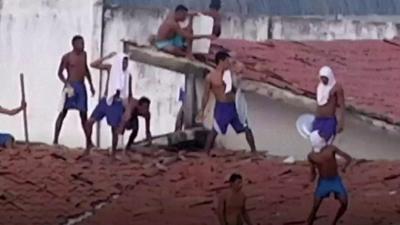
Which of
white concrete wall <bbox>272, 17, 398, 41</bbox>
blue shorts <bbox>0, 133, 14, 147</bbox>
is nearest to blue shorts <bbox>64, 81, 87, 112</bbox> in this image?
blue shorts <bbox>0, 133, 14, 147</bbox>

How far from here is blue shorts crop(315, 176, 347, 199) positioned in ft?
45.5

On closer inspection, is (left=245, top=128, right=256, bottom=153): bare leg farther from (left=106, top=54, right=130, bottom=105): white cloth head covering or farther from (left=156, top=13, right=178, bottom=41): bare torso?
(left=156, top=13, right=178, bottom=41): bare torso

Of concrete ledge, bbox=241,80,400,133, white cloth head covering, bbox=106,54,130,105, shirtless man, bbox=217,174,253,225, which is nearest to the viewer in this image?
shirtless man, bbox=217,174,253,225

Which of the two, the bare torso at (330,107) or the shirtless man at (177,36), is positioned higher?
the shirtless man at (177,36)

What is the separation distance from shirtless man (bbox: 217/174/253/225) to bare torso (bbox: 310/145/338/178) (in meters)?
1.10

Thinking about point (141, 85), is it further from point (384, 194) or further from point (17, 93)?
point (384, 194)

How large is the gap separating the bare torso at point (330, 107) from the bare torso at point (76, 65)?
295cm

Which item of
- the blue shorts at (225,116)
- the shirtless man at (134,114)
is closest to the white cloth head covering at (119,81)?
the shirtless man at (134,114)

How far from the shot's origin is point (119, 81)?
60.5ft

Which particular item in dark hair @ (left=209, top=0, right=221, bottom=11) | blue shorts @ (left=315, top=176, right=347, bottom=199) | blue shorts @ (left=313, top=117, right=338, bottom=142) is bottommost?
blue shorts @ (left=313, top=117, right=338, bottom=142)

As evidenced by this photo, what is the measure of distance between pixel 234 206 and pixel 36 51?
1178 centimetres

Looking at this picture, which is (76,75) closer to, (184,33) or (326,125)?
(184,33)

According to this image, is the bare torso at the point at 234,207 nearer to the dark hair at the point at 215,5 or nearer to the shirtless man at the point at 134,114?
the shirtless man at the point at 134,114

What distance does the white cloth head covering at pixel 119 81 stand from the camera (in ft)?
60.5
